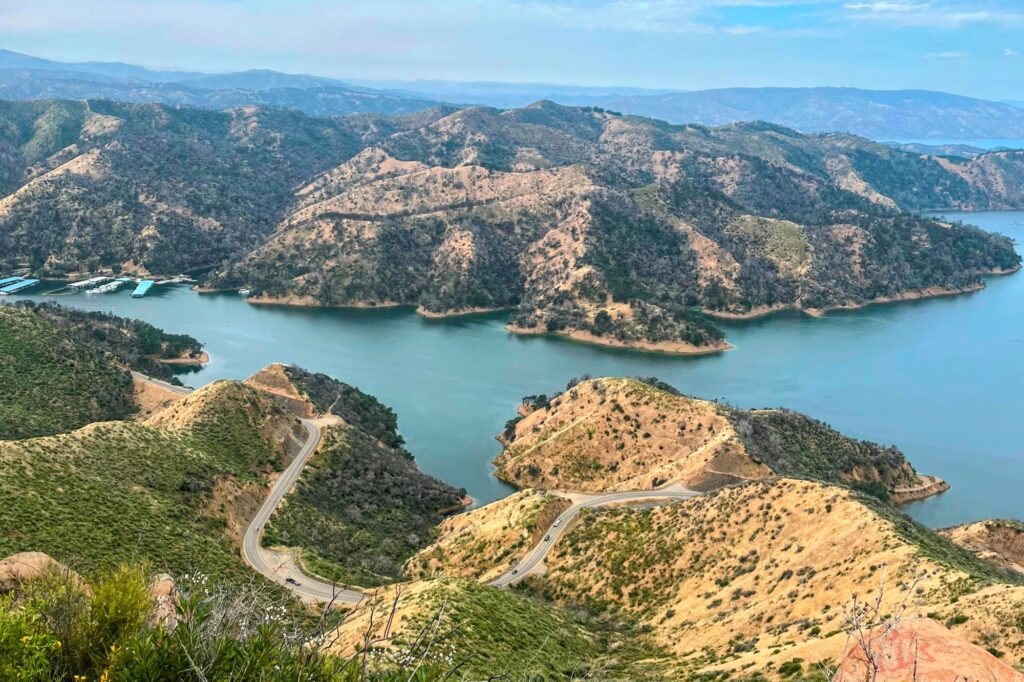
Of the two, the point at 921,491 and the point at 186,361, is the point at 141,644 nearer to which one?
the point at 921,491

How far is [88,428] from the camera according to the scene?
67375 mm

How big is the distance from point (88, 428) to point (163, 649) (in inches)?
2387

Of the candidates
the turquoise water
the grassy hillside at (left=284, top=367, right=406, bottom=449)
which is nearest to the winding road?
the grassy hillside at (left=284, top=367, right=406, bottom=449)

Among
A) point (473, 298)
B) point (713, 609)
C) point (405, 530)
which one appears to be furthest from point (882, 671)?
point (473, 298)

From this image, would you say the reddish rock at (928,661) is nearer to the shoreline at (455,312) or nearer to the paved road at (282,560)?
the paved road at (282,560)

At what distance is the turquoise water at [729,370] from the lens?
356 ft

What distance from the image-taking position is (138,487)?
194 feet

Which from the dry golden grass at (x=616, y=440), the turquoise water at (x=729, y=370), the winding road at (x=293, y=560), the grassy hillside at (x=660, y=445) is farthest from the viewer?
the turquoise water at (x=729, y=370)

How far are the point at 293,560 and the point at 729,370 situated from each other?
10771 centimetres

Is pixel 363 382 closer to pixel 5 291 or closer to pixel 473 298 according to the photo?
pixel 473 298

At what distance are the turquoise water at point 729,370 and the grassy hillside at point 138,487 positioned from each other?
31818mm

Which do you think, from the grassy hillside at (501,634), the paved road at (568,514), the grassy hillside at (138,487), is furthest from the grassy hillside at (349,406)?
the grassy hillside at (501,634)

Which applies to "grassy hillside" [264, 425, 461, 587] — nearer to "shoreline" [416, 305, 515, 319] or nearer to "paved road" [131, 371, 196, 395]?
"paved road" [131, 371, 196, 395]

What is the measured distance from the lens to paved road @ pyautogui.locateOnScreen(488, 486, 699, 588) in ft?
196
